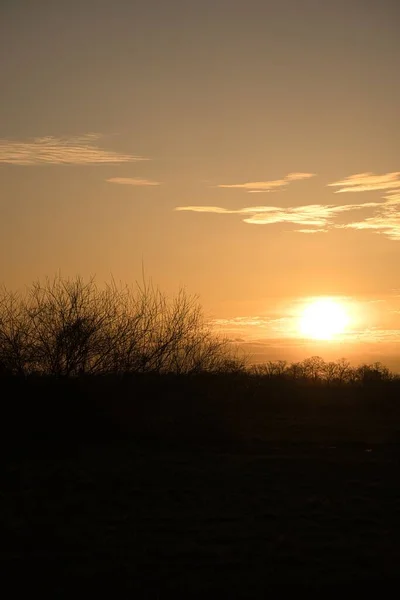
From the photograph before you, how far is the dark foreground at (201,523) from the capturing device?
6.00m

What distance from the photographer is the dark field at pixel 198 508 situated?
239 inches

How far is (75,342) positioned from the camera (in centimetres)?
2188

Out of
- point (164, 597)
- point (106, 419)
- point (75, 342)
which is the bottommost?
point (164, 597)

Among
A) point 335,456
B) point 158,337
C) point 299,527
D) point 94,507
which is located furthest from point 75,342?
point 299,527

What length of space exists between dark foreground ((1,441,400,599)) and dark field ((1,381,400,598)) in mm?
20

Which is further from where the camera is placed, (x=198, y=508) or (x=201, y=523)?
(x=198, y=508)

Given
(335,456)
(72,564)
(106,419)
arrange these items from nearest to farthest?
(72,564) < (335,456) < (106,419)

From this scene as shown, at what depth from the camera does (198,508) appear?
8.45m

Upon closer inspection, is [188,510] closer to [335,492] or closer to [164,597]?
[335,492]

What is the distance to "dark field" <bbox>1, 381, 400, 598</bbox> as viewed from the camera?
6.07m

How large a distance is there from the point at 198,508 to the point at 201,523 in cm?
65

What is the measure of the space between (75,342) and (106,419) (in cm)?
664

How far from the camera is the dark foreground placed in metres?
6.00

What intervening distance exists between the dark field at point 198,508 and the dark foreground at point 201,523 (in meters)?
0.02
